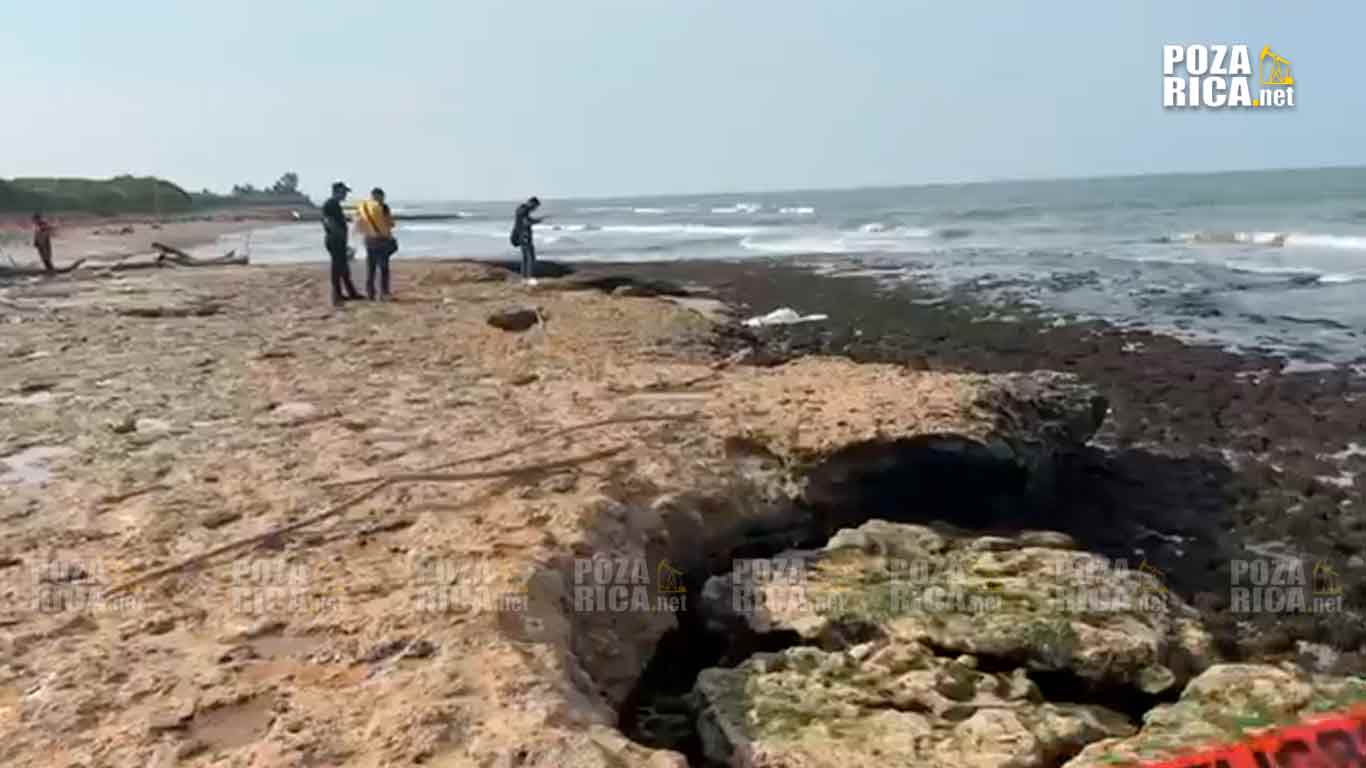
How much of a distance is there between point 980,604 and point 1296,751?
201 centimetres

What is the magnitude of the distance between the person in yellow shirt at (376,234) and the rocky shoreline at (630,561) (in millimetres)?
4654

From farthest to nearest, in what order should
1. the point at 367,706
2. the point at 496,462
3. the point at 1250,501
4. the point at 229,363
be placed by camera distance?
A: the point at 229,363 → the point at 1250,501 → the point at 496,462 → the point at 367,706

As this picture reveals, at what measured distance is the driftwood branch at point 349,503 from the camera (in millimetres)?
4801

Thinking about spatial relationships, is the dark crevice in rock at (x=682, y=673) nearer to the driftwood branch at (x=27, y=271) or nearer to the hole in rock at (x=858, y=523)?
the hole in rock at (x=858, y=523)

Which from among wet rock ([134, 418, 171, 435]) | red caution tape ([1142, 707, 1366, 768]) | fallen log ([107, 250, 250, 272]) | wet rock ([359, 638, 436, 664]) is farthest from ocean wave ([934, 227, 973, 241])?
wet rock ([359, 638, 436, 664])

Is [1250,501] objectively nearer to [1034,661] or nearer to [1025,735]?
[1034,661]

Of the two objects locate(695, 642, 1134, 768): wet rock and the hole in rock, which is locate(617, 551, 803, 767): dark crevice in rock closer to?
the hole in rock

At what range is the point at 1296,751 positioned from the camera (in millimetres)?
3322

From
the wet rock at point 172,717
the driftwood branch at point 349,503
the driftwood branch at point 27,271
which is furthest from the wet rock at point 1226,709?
the driftwood branch at point 27,271

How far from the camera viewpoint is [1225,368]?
12.7 meters

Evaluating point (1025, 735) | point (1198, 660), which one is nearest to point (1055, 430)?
point (1198, 660)

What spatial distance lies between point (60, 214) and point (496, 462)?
64241mm

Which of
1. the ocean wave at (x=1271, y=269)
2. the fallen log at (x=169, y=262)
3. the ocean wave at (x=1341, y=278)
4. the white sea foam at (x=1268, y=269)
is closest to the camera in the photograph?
the ocean wave at (x=1341, y=278)

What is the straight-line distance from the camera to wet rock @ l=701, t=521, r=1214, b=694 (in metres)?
4.89
